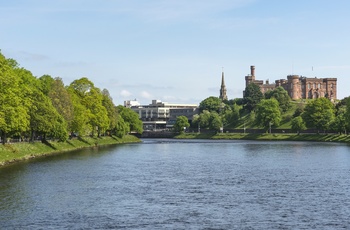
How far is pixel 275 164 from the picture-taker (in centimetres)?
9256

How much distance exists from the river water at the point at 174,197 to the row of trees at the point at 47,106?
35.8 ft

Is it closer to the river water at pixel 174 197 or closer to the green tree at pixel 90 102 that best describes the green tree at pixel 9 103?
the river water at pixel 174 197

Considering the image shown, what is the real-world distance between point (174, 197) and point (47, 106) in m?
65.0

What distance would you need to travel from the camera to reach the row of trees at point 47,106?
89062mm

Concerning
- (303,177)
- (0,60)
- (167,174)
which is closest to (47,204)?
(167,174)

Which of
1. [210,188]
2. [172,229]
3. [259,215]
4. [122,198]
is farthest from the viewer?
[210,188]

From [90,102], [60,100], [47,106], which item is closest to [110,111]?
[90,102]

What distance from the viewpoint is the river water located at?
42250 millimetres

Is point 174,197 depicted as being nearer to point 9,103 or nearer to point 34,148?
point 9,103

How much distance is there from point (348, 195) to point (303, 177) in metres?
16.3

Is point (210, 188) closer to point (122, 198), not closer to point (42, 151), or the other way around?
point (122, 198)

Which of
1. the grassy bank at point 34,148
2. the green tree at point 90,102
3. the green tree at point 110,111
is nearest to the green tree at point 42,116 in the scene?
the grassy bank at point 34,148

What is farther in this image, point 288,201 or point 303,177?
point 303,177

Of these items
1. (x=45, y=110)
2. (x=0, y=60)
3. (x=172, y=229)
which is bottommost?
(x=172, y=229)
